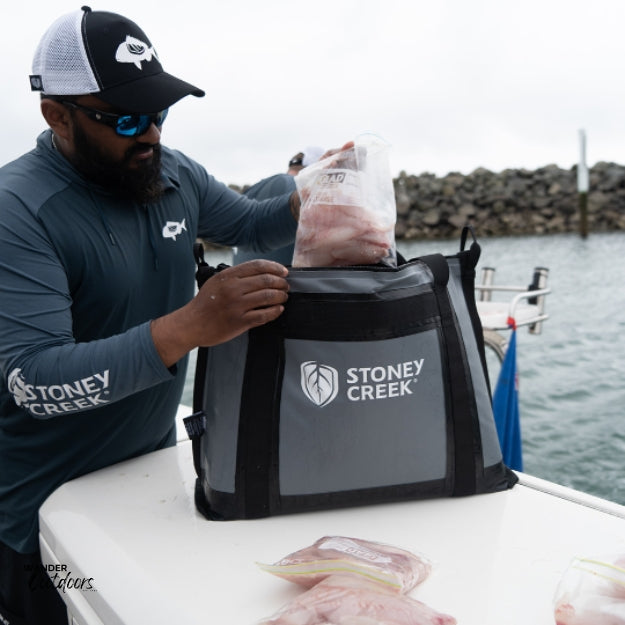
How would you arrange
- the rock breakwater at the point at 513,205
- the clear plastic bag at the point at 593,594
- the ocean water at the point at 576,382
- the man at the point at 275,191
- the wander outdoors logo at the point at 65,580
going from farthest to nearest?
the rock breakwater at the point at 513,205 → the ocean water at the point at 576,382 → the man at the point at 275,191 → the wander outdoors logo at the point at 65,580 → the clear plastic bag at the point at 593,594

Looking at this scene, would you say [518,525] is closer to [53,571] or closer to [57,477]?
[53,571]

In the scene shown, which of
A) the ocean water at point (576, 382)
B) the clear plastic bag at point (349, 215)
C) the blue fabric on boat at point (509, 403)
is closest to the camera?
the clear plastic bag at point (349, 215)

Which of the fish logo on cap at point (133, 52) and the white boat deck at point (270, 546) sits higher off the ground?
the fish logo on cap at point (133, 52)

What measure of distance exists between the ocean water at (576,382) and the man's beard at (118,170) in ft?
10.1

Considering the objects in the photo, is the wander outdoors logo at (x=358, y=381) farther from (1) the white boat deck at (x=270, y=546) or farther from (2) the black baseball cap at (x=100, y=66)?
(2) the black baseball cap at (x=100, y=66)

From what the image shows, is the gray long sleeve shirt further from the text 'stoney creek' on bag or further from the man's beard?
the text 'stoney creek' on bag

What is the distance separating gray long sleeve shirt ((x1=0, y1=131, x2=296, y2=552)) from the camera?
1.04 metres

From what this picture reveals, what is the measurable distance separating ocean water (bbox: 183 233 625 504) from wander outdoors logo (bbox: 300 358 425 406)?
9.35 ft

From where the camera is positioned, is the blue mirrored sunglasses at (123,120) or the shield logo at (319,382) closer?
the shield logo at (319,382)

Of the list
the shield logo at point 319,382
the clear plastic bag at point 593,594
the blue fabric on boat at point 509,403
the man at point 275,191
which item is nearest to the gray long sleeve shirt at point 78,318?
the shield logo at point 319,382

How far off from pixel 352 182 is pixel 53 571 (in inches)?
33.6

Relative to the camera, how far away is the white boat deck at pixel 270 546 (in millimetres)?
846

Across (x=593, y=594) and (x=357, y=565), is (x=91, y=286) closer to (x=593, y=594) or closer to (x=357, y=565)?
(x=357, y=565)

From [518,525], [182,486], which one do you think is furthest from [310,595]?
[182,486]
